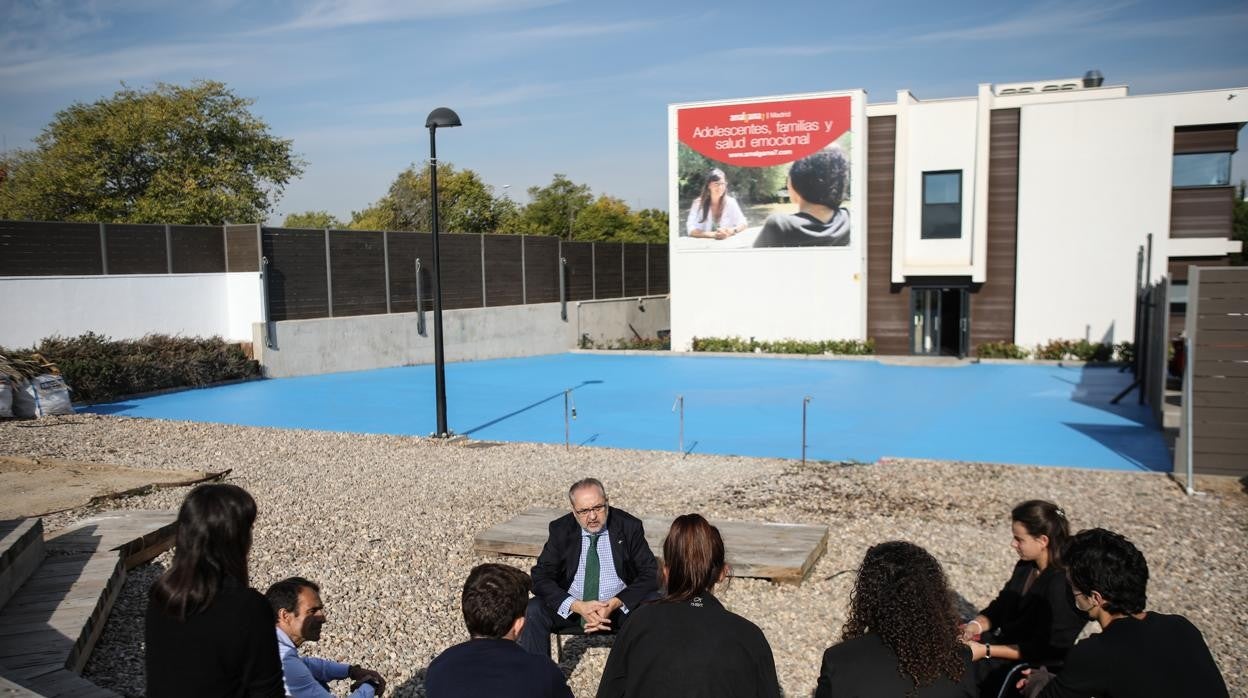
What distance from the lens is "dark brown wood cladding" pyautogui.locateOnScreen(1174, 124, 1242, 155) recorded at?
27.0 metres

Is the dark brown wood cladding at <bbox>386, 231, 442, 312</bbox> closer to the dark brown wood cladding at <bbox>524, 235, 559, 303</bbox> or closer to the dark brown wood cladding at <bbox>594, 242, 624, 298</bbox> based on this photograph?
the dark brown wood cladding at <bbox>524, 235, 559, 303</bbox>

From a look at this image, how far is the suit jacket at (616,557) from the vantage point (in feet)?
18.7

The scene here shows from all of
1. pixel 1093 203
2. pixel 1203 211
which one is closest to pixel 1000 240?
pixel 1093 203

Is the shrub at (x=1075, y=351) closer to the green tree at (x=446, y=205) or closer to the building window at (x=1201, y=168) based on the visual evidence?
the building window at (x=1201, y=168)

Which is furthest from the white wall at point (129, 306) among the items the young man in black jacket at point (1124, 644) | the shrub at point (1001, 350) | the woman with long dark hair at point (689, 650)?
the young man in black jacket at point (1124, 644)

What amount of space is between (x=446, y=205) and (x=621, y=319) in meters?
29.4

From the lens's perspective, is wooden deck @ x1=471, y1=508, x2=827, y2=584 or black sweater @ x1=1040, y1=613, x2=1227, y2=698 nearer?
black sweater @ x1=1040, y1=613, x2=1227, y2=698

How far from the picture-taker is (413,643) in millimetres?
6160

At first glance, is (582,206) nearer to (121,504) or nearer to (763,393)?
(763,393)

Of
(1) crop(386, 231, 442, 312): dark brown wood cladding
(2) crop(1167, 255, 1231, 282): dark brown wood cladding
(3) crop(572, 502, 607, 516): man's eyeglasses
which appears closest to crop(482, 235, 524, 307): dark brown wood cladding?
(1) crop(386, 231, 442, 312): dark brown wood cladding

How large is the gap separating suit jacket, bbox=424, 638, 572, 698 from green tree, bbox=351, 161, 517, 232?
2320 inches

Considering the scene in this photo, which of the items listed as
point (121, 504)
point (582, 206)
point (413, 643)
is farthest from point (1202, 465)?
point (582, 206)

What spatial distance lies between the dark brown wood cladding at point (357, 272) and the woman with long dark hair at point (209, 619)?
23.4 m

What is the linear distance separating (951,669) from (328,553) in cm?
623
